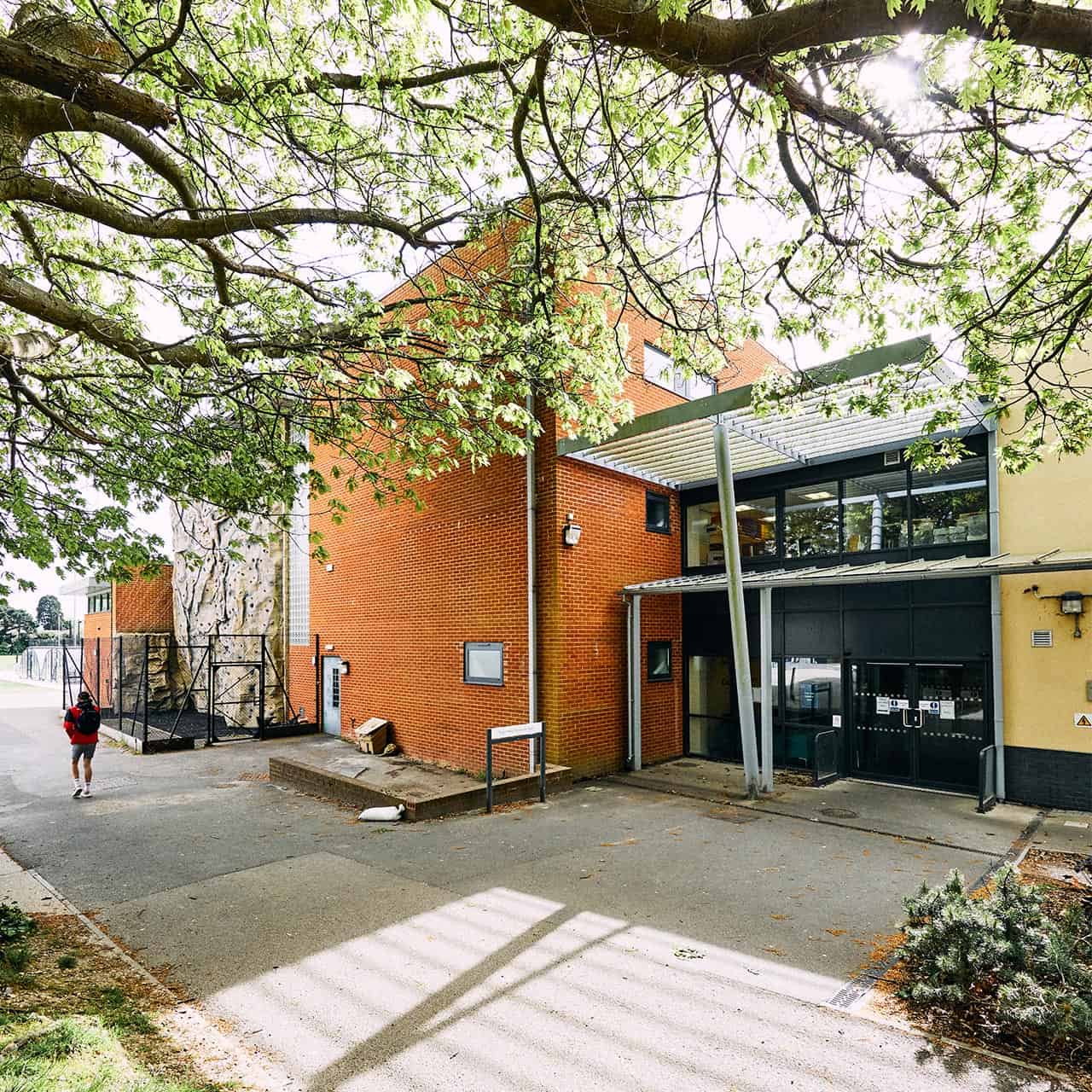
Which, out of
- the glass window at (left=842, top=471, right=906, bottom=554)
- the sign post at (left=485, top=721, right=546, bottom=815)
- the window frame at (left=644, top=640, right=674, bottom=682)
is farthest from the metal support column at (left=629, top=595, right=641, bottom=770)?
the glass window at (left=842, top=471, right=906, bottom=554)

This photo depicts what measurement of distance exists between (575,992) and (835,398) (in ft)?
24.7

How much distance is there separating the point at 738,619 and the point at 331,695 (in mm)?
10650

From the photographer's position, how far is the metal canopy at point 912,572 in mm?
8281

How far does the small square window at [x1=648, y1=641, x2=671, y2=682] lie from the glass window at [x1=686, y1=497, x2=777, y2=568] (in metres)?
1.83

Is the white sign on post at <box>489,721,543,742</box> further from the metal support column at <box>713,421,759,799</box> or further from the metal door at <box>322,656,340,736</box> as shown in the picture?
the metal door at <box>322,656,340,736</box>

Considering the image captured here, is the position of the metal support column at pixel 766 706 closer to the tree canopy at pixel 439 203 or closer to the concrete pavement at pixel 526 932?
the concrete pavement at pixel 526 932

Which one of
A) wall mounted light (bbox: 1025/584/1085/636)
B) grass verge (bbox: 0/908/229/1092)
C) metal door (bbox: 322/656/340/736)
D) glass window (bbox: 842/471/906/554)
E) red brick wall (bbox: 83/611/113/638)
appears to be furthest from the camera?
red brick wall (bbox: 83/611/113/638)

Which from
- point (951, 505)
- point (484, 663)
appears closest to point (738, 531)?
point (951, 505)

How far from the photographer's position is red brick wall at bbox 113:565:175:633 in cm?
2133

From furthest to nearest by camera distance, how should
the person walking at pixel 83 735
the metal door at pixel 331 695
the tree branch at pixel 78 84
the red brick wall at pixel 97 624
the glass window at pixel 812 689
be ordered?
the red brick wall at pixel 97 624 < the metal door at pixel 331 695 < the glass window at pixel 812 689 < the person walking at pixel 83 735 < the tree branch at pixel 78 84

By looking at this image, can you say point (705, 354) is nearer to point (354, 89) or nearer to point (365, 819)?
point (354, 89)

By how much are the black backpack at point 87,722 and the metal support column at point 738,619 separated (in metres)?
10.0

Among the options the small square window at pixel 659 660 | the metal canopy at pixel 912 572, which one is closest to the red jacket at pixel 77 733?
the metal canopy at pixel 912 572

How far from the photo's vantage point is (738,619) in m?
9.85
